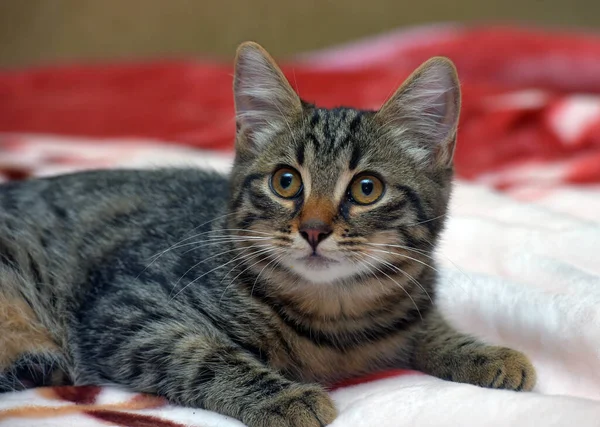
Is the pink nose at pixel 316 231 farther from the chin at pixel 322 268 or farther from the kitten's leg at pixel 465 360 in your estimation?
the kitten's leg at pixel 465 360

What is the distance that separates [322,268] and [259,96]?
1.36 ft

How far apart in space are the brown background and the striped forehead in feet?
8.89

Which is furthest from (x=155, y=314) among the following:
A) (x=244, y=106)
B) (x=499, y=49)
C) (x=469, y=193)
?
(x=499, y=49)

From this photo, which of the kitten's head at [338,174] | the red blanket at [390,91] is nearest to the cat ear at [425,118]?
the kitten's head at [338,174]

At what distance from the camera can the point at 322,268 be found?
3.71ft

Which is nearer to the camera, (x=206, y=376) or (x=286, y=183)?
(x=206, y=376)

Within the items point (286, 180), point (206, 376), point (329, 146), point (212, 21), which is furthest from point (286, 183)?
point (212, 21)

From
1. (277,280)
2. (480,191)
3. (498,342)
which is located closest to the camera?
(277,280)

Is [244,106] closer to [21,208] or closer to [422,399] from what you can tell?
[21,208]

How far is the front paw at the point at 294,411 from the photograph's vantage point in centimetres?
102

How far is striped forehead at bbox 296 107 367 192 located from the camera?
3.92 ft

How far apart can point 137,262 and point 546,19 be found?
3.37m

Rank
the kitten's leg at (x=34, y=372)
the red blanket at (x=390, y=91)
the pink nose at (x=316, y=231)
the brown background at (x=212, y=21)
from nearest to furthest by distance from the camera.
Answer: the pink nose at (x=316, y=231)
the kitten's leg at (x=34, y=372)
the red blanket at (x=390, y=91)
the brown background at (x=212, y=21)

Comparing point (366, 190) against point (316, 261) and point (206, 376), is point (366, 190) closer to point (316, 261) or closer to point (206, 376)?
point (316, 261)
